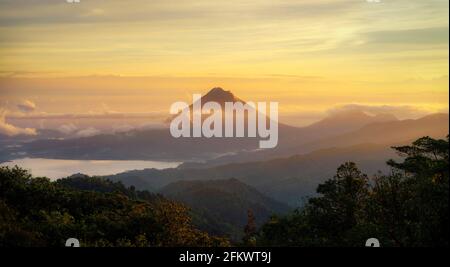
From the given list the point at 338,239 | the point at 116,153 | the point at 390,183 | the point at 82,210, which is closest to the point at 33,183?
the point at 82,210

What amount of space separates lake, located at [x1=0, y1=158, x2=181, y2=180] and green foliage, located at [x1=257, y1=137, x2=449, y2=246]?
10.4m

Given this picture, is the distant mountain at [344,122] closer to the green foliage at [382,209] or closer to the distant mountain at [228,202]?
the green foliage at [382,209]

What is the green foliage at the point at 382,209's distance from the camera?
73.9ft

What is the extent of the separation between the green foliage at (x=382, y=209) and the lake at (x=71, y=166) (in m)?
10.4

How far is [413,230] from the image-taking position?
2378cm

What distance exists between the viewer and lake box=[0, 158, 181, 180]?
24684 millimetres

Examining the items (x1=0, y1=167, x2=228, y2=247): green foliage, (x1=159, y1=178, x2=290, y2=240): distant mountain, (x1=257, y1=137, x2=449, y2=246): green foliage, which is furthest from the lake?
(x1=159, y1=178, x2=290, y2=240): distant mountain

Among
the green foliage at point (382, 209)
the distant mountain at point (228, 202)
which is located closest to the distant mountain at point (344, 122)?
the green foliage at point (382, 209)

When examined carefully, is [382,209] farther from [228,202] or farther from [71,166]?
[228,202]

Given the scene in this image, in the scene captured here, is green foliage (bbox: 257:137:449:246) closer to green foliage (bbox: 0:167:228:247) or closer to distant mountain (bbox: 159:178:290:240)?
green foliage (bbox: 0:167:228:247)

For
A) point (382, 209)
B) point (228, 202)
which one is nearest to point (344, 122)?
point (382, 209)

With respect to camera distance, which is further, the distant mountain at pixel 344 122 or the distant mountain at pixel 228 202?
the distant mountain at pixel 228 202
